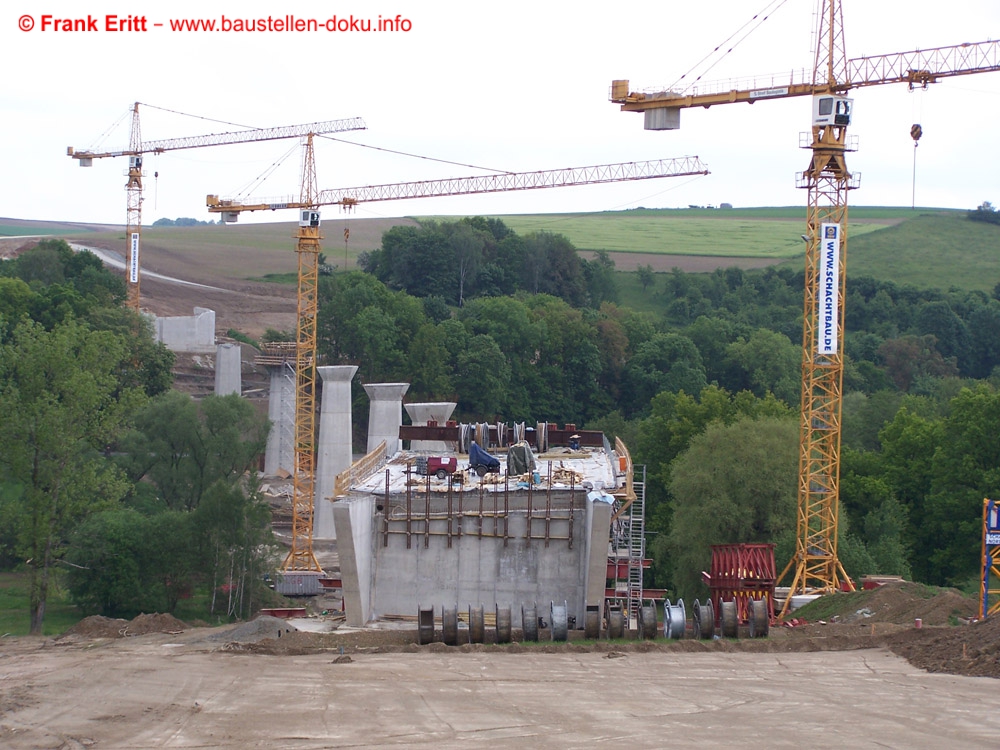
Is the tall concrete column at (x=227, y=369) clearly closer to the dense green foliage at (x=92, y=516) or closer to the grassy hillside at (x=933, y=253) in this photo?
the dense green foliage at (x=92, y=516)

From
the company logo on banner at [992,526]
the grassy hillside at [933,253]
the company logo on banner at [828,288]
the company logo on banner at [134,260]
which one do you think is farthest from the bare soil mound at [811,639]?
the grassy hillside at [933,253]

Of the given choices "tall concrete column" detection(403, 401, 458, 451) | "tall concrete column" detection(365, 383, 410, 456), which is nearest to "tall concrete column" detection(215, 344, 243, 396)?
"tall concrete column" detection(365, 383, 410, 456)

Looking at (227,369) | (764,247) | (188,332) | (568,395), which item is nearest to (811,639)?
(227,369)

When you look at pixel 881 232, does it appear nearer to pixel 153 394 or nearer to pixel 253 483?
pixel 153 394

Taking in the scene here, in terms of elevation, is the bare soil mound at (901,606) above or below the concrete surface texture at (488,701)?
above

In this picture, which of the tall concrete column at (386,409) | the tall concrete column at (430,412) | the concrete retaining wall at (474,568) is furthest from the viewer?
the tall concrete column at (386,409)

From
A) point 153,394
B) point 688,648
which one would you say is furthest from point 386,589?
point 153,394

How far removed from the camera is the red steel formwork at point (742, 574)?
41375 millimetres

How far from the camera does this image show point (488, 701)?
25.7 meters

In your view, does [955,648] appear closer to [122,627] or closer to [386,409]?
[122,627]

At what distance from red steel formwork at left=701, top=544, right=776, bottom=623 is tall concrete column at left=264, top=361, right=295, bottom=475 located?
46693 millimetres

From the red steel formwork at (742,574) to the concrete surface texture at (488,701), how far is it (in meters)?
11.1

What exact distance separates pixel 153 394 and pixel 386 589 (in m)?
54.9

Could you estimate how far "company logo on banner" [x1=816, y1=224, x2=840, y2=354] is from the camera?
47.0 metres
